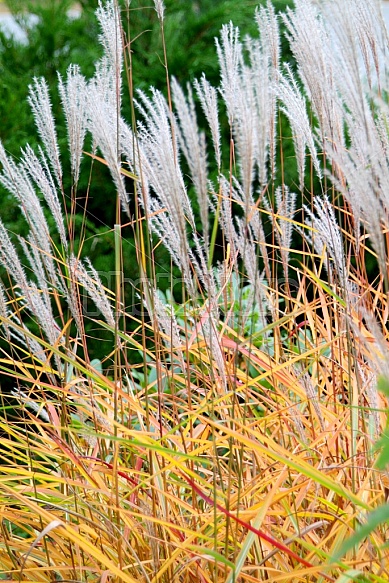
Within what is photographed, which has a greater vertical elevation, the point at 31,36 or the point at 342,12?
the point at 31,36

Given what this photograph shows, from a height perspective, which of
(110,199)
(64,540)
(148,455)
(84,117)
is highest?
(84,117)

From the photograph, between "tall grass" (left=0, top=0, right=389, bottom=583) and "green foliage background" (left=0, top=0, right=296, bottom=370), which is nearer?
"tall grass" (left=0, top=0, right=389, bottom=583)

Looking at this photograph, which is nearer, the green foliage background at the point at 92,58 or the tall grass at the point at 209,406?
the tall grass at the point at 209,406

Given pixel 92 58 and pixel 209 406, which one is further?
pixel 92 58

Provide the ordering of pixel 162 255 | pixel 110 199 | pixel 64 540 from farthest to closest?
1. pixel 110 199
2. pixel 162 255
3. pixel 64 540

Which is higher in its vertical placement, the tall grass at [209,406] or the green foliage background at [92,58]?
the green foliage background at [92,58]

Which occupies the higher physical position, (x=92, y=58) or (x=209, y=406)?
(x=92, y=58)

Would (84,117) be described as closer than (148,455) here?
No

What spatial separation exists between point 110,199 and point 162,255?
0.46m

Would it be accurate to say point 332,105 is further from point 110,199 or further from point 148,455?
point 110,199

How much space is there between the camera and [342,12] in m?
1.46

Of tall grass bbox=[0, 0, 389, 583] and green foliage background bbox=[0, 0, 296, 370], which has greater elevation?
green foliage background bbox=[0, 0, 296, 370]

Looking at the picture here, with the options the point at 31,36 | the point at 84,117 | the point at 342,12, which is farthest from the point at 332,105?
the point at 31,36

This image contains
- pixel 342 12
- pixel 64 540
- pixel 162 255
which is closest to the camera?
pixel 342 12
